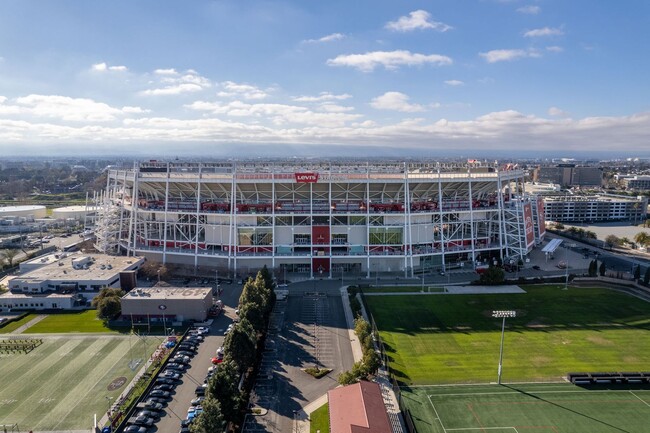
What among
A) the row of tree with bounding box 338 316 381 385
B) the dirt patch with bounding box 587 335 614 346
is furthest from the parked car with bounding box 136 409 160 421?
the dirt patch with bounding box 587 335 614 346

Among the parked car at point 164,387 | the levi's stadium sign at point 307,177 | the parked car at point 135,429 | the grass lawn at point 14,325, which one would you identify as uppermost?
the levi's stadium sign at point 307,177

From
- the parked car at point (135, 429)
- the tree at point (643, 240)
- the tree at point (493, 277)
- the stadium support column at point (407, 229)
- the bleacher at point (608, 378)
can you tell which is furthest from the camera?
the tree at point (643, 240)

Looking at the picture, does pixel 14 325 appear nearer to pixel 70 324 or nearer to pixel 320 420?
pixel 70 324

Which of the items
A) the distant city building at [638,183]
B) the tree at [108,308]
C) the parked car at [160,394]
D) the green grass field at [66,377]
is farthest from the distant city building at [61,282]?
the distant city building at [638,183]

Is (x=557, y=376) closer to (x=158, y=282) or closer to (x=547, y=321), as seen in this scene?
(x=547, y=321)

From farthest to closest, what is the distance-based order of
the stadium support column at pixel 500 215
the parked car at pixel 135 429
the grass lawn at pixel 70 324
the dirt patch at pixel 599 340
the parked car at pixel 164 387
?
1. the stadium support column at pixel 500 215
2. the grass lawn at pixel 70 324
3. the dirt patch at pixel 599 340
4. the parked car at pixel 164 387
5. the parked car at pixel 135 429

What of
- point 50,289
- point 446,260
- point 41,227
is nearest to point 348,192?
point 446,260

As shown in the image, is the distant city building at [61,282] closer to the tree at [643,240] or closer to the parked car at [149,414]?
the parked car at [149,414]
